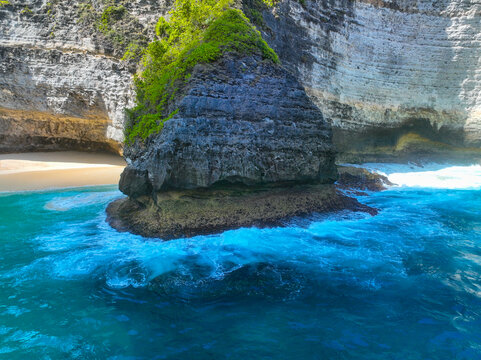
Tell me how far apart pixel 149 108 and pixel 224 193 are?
3.68 m

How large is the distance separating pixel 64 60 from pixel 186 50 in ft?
30.6

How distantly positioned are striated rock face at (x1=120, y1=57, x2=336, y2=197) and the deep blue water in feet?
5.14

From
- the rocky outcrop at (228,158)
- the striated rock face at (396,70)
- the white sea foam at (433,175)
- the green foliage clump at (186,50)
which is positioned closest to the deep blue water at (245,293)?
the rocky outcrop at (228,158)

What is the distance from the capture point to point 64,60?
14.4 meters

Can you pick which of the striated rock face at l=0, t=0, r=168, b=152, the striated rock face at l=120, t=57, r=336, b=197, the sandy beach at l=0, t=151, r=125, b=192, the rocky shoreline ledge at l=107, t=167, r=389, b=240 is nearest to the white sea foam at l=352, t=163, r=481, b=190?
the rocky shoreline ledge at l=107, t=167, r=389, b=240

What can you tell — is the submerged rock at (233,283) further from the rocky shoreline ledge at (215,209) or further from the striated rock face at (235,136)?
the striated rock face at (235,136)

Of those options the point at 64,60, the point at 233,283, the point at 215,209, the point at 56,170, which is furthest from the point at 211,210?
the point at 64,60

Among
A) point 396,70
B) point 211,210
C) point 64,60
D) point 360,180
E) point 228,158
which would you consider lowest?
point 211,210

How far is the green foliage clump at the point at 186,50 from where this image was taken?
816 centimetres

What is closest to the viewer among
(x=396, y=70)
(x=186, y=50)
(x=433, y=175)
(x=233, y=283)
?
(x=233, y=283)

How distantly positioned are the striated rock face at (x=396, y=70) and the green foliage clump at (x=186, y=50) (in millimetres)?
8633

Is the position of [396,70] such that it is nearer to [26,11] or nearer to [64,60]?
[64,60]

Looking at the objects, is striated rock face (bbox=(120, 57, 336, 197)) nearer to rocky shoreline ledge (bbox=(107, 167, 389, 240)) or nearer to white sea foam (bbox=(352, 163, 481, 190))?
rocky shoreline ledge (bbox=(107, 167, 389, 240))

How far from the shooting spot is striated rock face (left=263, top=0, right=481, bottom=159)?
56.6 feet
